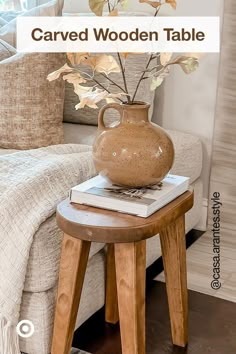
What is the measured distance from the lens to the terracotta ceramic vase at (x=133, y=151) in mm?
1527

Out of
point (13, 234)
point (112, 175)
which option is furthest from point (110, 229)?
point (13, 234)

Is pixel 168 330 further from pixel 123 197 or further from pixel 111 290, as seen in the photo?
pixel 123 197

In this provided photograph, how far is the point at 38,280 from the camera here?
1605 mm

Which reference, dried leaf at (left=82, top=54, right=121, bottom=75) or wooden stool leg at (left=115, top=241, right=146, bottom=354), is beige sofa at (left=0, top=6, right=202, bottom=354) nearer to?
wooden stool leg at (left=115, top=241, right=146, bottom=354)

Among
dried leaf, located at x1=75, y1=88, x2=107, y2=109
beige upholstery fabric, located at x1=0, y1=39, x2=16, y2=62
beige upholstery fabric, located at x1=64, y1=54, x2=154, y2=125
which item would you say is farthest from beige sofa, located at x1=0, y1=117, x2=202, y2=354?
beige upholstery fabric, located at x1=0, y1=39, x2=16, y2=62

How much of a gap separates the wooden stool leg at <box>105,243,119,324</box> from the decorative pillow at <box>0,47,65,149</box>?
55 cm

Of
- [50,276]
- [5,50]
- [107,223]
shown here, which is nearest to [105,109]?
[107,223]

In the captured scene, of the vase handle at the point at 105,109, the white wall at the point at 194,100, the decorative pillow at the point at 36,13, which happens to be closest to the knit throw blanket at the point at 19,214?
the vase handle at the point at 105,109

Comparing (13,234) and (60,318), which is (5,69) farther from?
(60,318)

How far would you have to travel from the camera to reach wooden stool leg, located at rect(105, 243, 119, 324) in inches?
73.0

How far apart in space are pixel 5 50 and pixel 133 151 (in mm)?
1021

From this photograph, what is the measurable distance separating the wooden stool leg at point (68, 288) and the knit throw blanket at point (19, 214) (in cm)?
10

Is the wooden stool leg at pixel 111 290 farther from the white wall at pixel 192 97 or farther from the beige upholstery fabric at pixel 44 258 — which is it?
the white wall at pixel 192 97

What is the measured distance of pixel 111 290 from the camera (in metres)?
1.89
